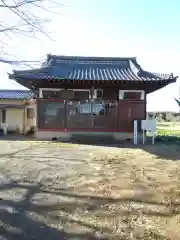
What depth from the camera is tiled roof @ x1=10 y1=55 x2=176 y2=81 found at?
18.0 meters

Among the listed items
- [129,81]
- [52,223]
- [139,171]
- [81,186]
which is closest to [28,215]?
[52,223]

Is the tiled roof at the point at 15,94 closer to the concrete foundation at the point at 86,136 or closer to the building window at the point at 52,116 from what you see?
the building window at the point at 52,116

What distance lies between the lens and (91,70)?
20.7 metres

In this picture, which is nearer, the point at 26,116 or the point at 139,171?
the point at 139,171

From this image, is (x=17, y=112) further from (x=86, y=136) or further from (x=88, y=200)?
(x=88, y=200)

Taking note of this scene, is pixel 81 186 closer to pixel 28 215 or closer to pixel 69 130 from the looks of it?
pixel 28 215

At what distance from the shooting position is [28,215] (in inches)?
193

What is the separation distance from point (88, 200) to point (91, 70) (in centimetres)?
1545

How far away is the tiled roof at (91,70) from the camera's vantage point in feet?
58.9

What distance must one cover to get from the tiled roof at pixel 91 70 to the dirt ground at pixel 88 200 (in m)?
8.73

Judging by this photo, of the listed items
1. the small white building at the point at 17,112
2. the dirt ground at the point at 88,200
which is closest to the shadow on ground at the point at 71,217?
the dirt ground at the point at 88,200

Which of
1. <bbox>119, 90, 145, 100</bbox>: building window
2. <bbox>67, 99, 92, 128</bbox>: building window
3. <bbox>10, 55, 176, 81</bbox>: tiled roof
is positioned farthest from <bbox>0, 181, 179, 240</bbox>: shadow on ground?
<bbox>119, 90, 145, 100</bbox>: building window

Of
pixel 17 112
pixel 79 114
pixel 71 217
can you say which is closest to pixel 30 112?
pixel 17 112

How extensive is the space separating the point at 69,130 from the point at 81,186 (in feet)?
38.8
